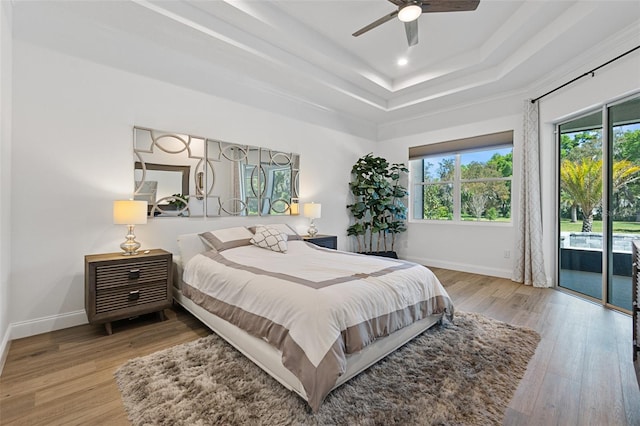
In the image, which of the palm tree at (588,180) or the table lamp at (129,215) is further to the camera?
the palm tree at (588,180)

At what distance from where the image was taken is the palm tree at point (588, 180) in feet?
10.1

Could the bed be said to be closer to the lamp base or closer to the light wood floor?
the lamp base

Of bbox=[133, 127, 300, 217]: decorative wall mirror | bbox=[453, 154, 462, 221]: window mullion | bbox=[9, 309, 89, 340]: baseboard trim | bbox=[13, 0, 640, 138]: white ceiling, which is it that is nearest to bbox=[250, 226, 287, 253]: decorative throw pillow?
bbox=[133, 127, 300, 217]: decorative wall mirror

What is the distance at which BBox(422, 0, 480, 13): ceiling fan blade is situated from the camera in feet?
7.77

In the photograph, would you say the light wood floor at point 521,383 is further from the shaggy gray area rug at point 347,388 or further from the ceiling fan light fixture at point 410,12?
the ceiling fan light fixture at point 410,12

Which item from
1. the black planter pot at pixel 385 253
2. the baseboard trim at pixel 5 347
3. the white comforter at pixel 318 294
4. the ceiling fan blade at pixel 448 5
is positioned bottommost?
the baseboard trim at pixel 5 347

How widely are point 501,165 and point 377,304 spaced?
3991 mm

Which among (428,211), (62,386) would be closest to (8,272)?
(62,386)

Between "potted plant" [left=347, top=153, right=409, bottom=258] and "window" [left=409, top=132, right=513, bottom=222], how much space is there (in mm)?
362

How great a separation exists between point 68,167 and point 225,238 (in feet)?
5.14

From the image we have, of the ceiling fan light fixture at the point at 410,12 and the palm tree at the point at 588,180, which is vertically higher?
the ceiling fan light fixture at the point at 410,12

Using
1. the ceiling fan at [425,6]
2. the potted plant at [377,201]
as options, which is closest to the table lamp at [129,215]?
the ceiling fan at [425,6]

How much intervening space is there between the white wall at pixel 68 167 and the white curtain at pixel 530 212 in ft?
15.0

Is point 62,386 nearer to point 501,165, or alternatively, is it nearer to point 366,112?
point 366,112
